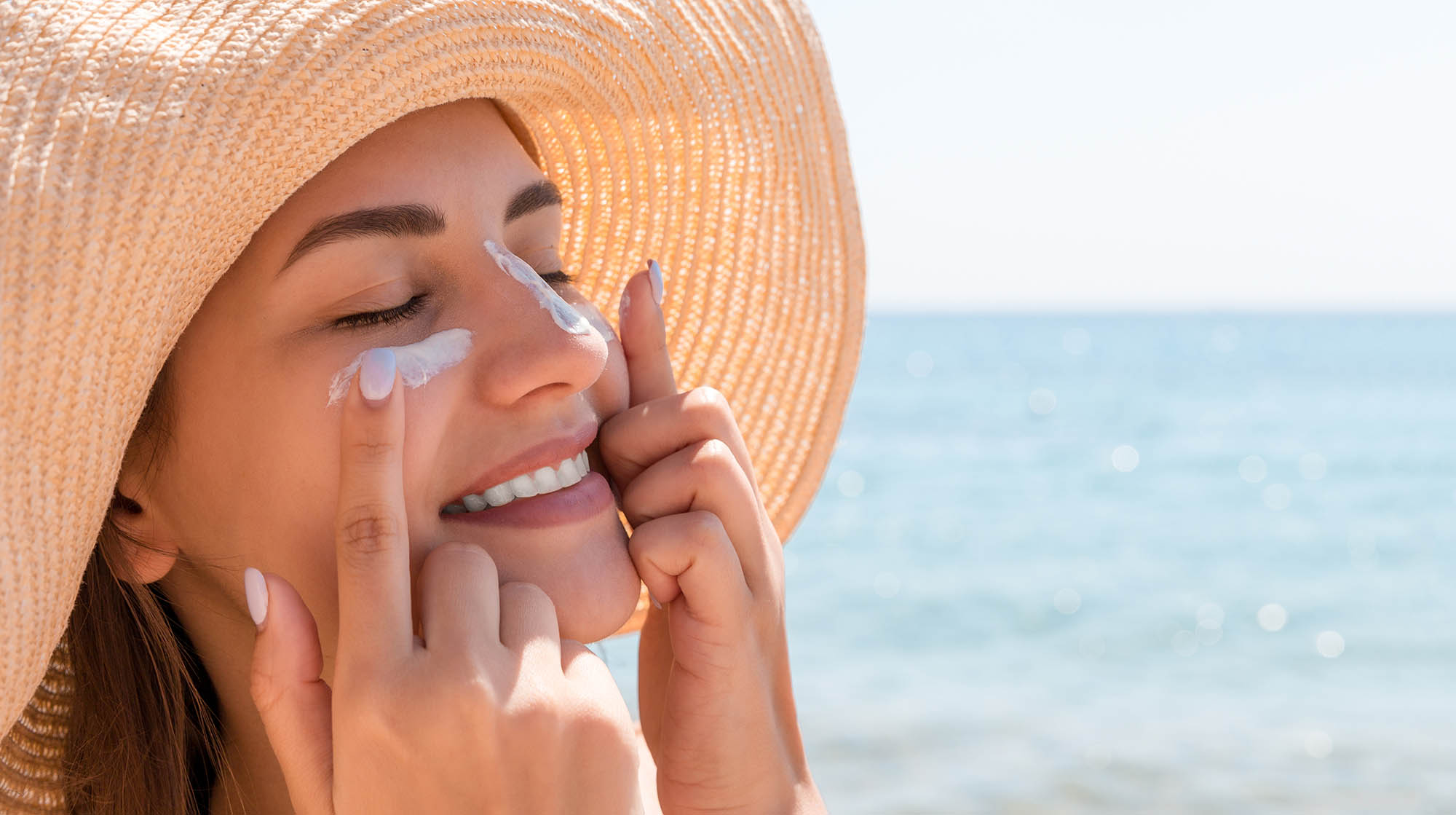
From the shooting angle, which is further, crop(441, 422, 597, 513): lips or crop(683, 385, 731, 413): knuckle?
crop(683, 385, 731, 413): knuckle

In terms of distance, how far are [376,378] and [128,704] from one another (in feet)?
2.64

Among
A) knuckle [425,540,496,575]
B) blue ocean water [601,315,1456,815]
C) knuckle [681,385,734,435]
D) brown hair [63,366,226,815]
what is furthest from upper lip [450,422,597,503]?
blue ocean water [601,315,1456,815]

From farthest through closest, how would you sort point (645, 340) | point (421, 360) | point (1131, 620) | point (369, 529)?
point (1131, 620), point (645, 340), point (421, 360), point (369, 529)

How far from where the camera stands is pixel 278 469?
149 centimetres

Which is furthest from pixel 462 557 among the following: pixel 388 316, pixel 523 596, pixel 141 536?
pixel 141 536

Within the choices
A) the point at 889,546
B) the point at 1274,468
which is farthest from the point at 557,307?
the point at 1274,468

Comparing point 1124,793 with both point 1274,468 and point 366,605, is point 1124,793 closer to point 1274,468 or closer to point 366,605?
point 366,605

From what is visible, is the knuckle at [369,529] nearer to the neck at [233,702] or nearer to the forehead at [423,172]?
the forehead at [423,172]

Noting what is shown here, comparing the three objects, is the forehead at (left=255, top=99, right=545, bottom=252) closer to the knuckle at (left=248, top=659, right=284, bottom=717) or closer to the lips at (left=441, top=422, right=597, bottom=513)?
the lips at (left=441, top=422, right=597, bottom=513)

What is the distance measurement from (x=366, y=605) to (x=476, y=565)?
0.13 meters

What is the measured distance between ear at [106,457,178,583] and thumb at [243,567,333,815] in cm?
35

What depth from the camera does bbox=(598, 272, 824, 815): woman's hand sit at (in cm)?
170

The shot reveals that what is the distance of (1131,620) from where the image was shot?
9609 mm

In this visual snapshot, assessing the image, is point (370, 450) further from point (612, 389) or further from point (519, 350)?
point (612, 389)
